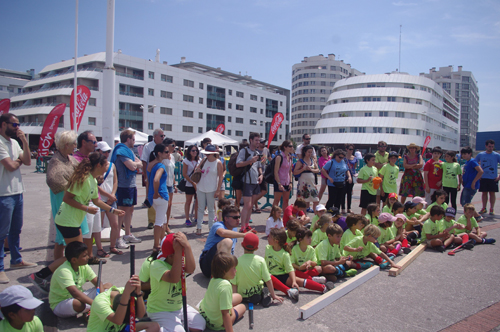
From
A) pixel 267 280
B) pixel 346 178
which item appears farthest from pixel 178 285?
pixel 346 178

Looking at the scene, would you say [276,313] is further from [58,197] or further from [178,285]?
[58,197]

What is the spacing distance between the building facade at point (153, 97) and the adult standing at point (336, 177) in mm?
38284

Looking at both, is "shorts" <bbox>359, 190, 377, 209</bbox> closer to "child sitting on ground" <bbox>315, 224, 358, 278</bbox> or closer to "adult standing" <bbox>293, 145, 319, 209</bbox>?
"adult standing" <bbox>293, 145, 319, 209</bbox>

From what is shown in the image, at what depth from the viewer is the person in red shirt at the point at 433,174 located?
8.58 metres

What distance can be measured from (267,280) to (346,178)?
5099 mm

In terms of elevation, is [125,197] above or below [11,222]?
above

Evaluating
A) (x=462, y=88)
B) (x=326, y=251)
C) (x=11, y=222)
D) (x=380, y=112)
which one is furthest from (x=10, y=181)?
(x=462, y=88)

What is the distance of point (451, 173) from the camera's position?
8461mm

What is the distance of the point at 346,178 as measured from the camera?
322 inches

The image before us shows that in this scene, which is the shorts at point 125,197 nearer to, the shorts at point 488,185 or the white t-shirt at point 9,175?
the white t-shirt at point 9,175

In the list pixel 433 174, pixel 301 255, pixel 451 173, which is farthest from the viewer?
pixel 433 174

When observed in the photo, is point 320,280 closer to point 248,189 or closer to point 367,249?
point 367,249

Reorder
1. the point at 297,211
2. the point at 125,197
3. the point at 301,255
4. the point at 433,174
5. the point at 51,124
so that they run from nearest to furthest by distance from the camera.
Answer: the point at 301,255
the point at 125,197
the point at 297,211
the point at 433,174
the point at 51,124

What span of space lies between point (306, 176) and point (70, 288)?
231 inches
